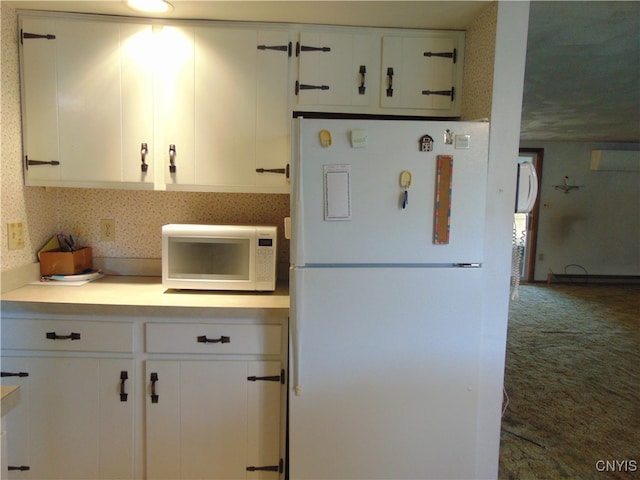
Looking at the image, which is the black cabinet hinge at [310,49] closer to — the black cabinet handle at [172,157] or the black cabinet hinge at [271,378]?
the black cabinet handle at [172,157]

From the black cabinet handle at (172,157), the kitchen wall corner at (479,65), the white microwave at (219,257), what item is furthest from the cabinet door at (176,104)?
the kitchen wall corner at (479,65)

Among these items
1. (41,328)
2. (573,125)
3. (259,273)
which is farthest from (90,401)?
(573,125)

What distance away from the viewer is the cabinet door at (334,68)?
1838 millimetres

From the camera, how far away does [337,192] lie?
1487 millimetres

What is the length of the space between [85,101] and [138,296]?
934 mm

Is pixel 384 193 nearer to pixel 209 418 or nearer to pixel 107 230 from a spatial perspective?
pixel 209 418

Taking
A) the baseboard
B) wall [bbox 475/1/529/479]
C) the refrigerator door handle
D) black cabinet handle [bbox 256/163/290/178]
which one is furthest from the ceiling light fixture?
the baseboard

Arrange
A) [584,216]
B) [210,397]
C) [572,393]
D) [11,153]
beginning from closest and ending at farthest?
[210,397]
[11,153]
[572,393]
[584,216]

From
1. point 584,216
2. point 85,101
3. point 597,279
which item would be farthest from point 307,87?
point 597,279

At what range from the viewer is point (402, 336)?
1557 millimetres

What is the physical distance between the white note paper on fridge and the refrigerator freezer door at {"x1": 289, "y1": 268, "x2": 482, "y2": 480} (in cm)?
21

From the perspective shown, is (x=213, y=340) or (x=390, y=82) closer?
(x=213, y=340)

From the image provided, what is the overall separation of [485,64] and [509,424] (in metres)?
2.15

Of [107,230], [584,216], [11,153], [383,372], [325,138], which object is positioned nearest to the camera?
[325,138]
